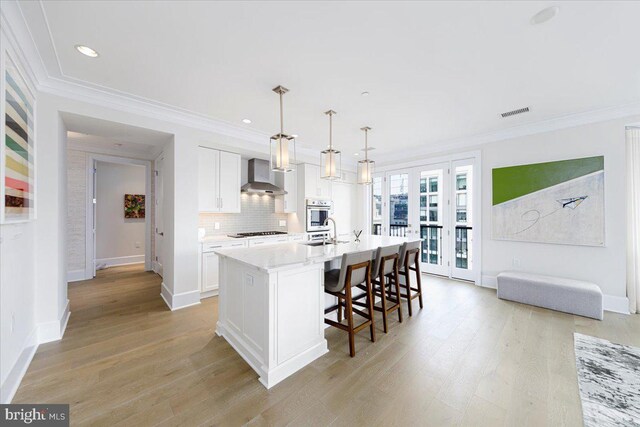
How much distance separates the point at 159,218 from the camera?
16.0 feet

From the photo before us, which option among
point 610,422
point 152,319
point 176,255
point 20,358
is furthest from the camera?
point 176,255

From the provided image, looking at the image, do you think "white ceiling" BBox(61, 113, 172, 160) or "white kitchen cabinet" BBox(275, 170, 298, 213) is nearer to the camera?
"white ceiling" BBox(61, 113, 172, 160)

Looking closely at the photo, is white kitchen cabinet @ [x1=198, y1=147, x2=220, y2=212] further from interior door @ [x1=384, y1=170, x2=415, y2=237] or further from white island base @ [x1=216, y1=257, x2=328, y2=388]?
interior door @ [x1=384, y1=170, x2=415, y2=237]

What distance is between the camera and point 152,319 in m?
3.04

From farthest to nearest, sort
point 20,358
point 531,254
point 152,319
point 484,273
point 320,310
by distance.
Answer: point 484,273 → point 531,254 → point 152,319 → point 320,310 → point 20,358

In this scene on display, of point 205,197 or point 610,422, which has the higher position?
point 205,197

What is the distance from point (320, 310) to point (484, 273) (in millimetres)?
3573

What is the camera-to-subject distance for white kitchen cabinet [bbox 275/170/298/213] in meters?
5.13

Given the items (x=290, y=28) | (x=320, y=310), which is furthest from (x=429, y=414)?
(x=290, y=28)

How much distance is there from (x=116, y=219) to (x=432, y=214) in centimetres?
771

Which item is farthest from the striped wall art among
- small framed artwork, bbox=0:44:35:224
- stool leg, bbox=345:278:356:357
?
stool leg, bbox=345:278:356:357

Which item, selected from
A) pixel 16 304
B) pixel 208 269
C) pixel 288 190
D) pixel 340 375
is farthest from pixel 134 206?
pixel 340 375

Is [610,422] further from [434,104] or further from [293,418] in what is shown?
[434,104]

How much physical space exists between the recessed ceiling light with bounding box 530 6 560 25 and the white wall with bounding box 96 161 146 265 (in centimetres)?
803
